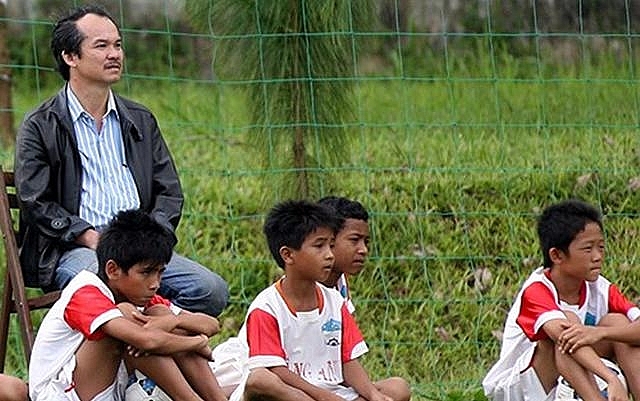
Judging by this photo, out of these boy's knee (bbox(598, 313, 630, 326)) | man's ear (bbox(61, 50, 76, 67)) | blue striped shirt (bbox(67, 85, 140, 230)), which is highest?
man's ear (bbox(61, 50, 76, 67))

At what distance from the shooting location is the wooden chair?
20.3ft

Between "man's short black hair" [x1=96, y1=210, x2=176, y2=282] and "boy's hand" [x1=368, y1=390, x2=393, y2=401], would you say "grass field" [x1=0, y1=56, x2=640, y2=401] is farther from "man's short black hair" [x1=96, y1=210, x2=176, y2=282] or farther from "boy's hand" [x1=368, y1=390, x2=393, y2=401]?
"man's short black hair" [x1=96, y1=210, x2=176, y2=282]

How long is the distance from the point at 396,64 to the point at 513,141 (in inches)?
84.5

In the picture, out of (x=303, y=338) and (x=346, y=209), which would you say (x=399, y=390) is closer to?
(x=303, y=338)

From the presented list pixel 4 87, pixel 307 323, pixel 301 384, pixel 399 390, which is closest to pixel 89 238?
pixel 307 323

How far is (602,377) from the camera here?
234 inches

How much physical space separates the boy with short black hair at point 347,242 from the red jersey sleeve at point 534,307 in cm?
64

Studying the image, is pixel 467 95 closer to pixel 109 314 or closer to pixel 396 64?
pixel 396 64

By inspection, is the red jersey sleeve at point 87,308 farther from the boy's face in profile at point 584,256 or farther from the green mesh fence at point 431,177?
the green mesh fence at point 431,177

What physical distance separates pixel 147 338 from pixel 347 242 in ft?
3.53

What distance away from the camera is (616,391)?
5918 mm

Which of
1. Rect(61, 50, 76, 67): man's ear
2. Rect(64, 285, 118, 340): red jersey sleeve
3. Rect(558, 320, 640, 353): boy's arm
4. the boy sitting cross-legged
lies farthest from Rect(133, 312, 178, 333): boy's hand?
Rect(558, 320, 640, 353): boy's arm

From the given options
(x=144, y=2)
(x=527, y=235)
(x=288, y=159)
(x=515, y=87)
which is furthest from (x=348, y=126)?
(x=144, y=2)

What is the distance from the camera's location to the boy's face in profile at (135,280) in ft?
18.8
